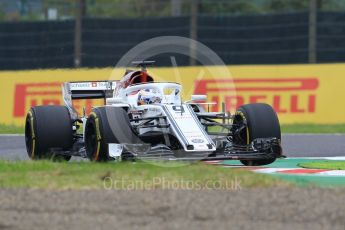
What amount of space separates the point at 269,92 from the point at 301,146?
4.63m

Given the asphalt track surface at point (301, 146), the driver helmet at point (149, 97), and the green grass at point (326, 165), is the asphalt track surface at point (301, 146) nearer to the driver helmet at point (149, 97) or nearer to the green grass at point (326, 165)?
the green grass at point (326, 165)

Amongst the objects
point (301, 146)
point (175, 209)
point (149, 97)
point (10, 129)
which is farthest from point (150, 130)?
point (10, 129)

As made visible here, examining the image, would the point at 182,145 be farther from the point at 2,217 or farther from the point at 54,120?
the point at 2,217

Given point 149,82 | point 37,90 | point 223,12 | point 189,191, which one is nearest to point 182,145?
point 149,82

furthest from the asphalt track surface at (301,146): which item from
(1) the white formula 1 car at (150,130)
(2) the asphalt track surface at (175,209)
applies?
(2) the asphalt track surface at (175,209)

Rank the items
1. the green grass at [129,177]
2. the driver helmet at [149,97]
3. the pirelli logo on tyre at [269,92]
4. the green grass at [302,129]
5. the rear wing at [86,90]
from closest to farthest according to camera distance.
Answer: the green grass at [129,177] < the driver helmet at [149,97] < the rear wing at [86,90] < the green grass at [302,129] < the pirelli logo on tyre at [269,92]

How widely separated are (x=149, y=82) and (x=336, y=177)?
296cm

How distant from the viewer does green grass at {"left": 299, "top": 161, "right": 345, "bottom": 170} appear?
11.9 m

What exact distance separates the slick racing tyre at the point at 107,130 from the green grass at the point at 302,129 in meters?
7.54

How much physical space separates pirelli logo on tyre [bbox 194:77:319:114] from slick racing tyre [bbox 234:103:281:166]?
771 centimetres

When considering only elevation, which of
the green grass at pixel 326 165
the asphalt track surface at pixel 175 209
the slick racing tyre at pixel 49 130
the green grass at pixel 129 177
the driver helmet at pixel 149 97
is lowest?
the green grass at pixel 326 165

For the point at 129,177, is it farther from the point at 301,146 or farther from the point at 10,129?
the point at 10,129

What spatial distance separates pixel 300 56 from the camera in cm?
2083

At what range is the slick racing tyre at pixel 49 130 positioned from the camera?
39.7 feet
